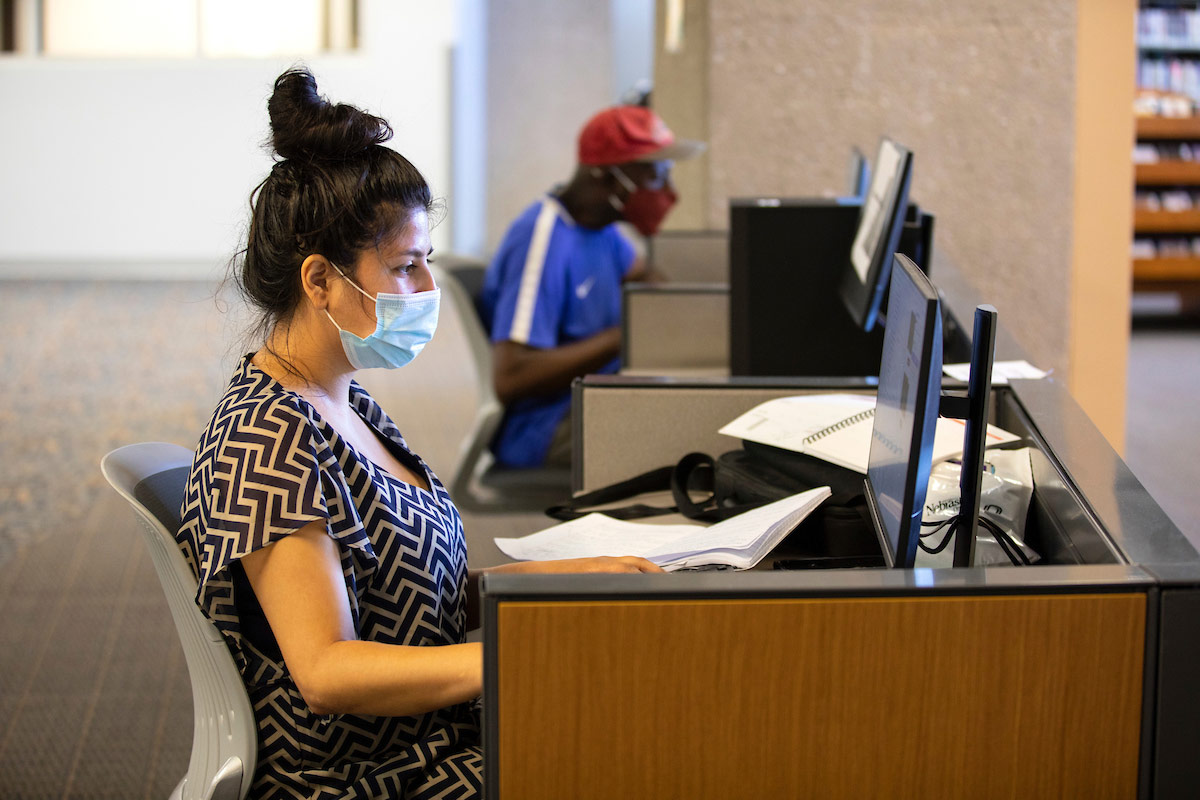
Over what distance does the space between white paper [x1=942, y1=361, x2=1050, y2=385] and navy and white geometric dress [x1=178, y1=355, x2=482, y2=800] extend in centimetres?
81

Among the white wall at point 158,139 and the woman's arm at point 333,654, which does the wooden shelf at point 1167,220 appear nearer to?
the white wall at point 158,139

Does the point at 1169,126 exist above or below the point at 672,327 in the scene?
above

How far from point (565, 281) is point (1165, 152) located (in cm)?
560

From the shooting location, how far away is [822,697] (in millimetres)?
844

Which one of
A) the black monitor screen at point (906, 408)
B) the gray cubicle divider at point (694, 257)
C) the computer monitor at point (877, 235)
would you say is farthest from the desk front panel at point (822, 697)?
the gray cubicle divider at point (694, 257)

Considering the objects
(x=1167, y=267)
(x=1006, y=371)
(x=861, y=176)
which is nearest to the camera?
(x=1006, y=371)

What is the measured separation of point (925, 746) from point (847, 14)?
2.74 meters

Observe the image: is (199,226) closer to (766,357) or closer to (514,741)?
(766,357)

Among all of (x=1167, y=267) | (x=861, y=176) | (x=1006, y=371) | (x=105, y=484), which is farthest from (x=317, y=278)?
(x=1167, y=267)

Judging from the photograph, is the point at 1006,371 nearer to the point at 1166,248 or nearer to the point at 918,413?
the point at 918,413

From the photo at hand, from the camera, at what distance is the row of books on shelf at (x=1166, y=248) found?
680 cm

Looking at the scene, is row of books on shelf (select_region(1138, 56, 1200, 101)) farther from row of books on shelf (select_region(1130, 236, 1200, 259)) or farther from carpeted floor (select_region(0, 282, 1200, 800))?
carpeted floor (select_region(0, 282, 1200, 800))

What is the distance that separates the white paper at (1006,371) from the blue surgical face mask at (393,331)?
0.74 metres

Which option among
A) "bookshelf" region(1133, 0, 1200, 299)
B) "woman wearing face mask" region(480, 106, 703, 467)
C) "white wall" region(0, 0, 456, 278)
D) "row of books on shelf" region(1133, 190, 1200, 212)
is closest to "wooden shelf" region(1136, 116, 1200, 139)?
"bookshelf" region(1133, 0, 1200, 299)
